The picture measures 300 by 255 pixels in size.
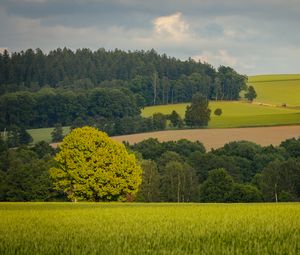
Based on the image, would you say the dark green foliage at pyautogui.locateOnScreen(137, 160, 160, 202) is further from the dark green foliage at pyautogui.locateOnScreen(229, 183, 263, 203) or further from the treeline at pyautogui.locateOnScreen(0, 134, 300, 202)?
the dark green foliage at pyautogui.locateOnScreen(229, 183, 263, 203)

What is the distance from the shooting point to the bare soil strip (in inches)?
6735

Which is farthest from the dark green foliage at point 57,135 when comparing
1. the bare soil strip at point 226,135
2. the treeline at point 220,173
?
the treeline at point 220,173

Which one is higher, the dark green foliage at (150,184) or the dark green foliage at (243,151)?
the dark green foliage at (243,151)

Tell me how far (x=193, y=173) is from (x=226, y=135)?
149 feet

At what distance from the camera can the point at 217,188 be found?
118 metres

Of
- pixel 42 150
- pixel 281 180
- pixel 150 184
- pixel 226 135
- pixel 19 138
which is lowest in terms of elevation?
pixel 150 184

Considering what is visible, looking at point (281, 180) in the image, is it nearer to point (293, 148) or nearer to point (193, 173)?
point (193, 173)

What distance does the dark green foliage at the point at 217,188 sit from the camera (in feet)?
383

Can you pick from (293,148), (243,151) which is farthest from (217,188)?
(293,148)

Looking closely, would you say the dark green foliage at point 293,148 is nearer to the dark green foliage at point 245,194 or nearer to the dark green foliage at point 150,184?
the dark green foliage at point 245,194

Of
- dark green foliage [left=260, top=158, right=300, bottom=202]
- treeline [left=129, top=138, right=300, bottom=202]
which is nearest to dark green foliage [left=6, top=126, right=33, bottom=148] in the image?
treeline [left=129, top=138, right=300, bottom=202]

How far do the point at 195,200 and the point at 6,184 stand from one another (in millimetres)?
42851

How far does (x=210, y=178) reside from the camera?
12050 centimetres

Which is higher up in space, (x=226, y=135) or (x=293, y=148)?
(x=226, y=135)
